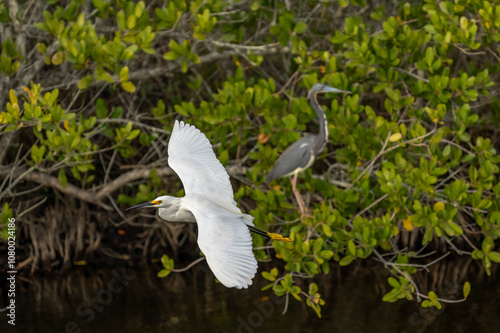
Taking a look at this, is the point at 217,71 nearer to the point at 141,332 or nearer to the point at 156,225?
the point at 156,225

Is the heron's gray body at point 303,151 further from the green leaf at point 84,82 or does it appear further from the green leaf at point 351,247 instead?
the green leaf at point 84,82

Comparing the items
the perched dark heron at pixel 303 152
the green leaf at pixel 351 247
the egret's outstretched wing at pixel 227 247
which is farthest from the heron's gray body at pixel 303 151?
the egret's outstretched wing at pixel 227 247

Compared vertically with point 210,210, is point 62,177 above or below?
below

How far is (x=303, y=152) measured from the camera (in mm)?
5281

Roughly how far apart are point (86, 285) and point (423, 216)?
149 inches

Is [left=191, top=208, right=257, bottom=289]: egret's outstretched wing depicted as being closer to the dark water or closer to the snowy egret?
the snowy egret

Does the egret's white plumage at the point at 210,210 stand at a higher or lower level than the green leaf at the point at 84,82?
higher

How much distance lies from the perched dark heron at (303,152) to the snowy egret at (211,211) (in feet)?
3.34

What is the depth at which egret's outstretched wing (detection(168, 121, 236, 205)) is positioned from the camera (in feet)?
13.5

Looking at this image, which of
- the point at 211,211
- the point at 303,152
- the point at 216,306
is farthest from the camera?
the point at 216,306

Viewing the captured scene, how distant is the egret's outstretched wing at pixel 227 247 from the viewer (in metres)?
3.08

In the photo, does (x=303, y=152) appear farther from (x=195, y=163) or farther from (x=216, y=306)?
(x=216, y=306)

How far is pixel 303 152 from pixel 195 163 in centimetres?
124

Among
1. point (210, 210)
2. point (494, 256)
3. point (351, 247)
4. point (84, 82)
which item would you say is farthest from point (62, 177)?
point (494, 256)
